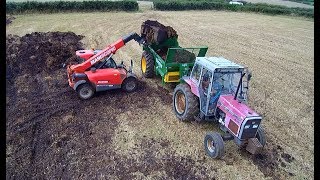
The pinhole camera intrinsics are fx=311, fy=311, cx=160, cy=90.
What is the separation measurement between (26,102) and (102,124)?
9.90 feet

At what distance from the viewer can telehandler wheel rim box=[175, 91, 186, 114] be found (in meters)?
9.63

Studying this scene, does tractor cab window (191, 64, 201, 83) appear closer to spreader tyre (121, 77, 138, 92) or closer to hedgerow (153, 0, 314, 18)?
spreader tyre (121, 77, 138, 92)

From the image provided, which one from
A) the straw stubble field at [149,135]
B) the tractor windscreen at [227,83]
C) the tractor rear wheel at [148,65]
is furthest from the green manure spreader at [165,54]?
the tractor windscreen at [227,83]

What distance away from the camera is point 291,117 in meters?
10.8

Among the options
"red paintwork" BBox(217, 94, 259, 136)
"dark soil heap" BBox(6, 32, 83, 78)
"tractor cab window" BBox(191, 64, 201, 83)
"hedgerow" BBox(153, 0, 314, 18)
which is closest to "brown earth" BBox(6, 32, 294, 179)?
"dark soil heap" BBox(6, 32, 83, 78)

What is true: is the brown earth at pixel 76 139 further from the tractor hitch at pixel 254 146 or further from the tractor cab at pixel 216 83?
the tractor cab at pixel 216 83

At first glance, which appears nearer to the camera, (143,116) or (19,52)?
(143,116)

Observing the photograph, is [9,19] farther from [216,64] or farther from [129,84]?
[216,64]

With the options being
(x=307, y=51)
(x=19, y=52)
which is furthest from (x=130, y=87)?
(x=307, y=51)

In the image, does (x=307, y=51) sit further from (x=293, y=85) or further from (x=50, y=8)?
(x=50, y=8)

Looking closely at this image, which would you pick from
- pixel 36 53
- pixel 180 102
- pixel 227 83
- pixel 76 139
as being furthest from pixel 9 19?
pixel 227 83

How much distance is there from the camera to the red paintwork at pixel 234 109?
7.65 metres

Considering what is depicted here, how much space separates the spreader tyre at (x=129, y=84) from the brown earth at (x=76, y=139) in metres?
0.21

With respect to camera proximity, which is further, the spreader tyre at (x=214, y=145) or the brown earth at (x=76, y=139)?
the spreader tyre at (x=214, y=145)
